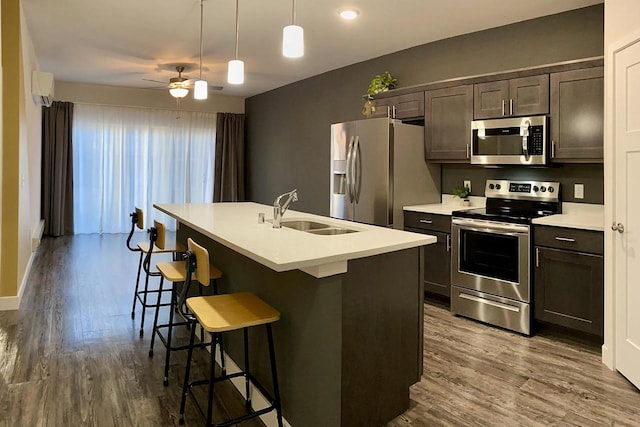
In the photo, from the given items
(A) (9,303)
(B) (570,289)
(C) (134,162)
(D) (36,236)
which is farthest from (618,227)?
(C) (134,162)

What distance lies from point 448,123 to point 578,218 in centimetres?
144

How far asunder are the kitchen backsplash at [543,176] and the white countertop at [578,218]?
0.17 ft

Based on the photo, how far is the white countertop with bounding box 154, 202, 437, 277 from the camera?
1856 mm

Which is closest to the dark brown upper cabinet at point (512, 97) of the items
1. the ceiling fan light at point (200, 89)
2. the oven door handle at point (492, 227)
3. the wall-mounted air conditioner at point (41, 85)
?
the oven door handle at point (492, 227)

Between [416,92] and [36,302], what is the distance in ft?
13.5

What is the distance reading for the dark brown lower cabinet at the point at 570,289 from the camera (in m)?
3.20

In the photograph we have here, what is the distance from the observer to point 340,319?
1.95 meters

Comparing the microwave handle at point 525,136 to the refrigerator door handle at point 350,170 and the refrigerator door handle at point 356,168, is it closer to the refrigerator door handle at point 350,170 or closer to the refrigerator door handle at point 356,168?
the refrigerator door handle at point 356,168

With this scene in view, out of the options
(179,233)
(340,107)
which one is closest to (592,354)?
(179,233)

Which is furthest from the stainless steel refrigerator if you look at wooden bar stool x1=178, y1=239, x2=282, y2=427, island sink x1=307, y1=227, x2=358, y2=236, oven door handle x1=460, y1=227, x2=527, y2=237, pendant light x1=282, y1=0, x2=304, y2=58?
wooden bar stool x1=178, y1=239, x2=282, y2=427

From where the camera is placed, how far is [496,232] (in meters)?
3.70

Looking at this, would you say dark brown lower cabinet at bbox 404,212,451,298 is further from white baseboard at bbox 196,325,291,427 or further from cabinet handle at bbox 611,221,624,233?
white baseboard at bbox 196,325,291,427

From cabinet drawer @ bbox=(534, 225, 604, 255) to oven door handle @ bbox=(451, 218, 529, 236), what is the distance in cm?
11

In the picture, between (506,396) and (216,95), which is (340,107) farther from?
(506,396)
